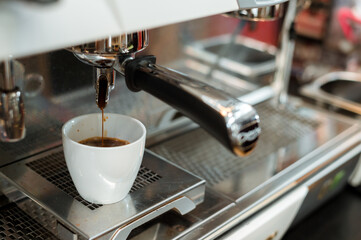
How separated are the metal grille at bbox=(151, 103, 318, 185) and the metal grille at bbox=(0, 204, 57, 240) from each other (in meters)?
0.24

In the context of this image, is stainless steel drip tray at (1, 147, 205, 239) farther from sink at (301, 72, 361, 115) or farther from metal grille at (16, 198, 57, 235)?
sink at (301, 72, 361, 115)

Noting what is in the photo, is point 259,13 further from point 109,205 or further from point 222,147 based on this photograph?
point 109,205

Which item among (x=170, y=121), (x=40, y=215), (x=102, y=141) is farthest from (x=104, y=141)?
(x=170, y=121)

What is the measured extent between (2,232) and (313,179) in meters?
0.46

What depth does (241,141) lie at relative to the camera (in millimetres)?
459

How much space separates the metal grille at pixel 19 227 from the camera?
0.57 m

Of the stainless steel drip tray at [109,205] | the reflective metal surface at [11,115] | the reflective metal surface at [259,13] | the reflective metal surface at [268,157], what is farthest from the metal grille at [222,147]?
the reflective metal surface at [11,115]

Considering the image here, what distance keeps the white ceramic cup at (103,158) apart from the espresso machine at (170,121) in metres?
0.02

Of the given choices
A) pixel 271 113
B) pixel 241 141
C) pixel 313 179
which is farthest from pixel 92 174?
pixel 271 113

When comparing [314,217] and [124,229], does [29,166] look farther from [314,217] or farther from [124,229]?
[314,217]

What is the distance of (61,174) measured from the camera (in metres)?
0.62

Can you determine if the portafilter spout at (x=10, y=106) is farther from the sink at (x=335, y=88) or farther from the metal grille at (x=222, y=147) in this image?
the sink at (x=335, y=88)

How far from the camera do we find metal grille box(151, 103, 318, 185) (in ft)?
2.50

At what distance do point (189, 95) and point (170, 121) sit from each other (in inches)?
13.5
